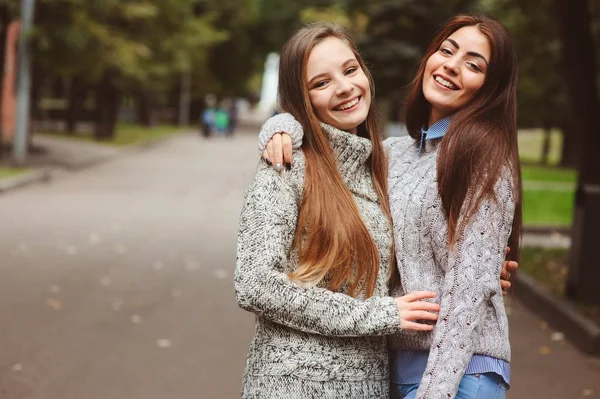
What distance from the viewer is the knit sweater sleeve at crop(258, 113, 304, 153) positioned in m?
2.54

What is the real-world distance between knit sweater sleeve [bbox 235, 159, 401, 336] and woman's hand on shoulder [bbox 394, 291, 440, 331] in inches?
0.9

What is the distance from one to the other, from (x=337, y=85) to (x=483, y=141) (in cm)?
46

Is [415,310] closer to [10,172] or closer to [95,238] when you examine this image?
[95,238]

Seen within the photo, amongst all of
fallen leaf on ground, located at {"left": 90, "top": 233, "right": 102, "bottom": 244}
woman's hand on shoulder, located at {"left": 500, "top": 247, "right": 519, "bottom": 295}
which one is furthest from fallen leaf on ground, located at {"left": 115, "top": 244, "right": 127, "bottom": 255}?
woman's hand on shoulder, located at {"left": 500, "top": 247, "right": 519, "bottom": 295}

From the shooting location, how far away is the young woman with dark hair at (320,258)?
94.7 inches

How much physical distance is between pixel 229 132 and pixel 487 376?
4808 cm

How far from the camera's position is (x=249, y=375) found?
256cm

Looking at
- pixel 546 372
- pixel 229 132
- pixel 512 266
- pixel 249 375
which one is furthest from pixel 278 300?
pixel 229 132

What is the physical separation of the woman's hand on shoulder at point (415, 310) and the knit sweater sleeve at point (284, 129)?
1.75 feet

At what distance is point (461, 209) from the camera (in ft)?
8.05

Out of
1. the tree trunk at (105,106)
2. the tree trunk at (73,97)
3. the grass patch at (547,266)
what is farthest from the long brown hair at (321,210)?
the tree trunk at (73,97)

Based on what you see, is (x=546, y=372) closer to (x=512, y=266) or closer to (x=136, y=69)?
(x=512, y=266)

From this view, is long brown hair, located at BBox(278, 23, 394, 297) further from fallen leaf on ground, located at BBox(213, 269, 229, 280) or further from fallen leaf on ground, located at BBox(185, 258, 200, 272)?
fallen leaf on ground, located at BBox(185, 258, 200, 272)

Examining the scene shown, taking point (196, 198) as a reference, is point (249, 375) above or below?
above
